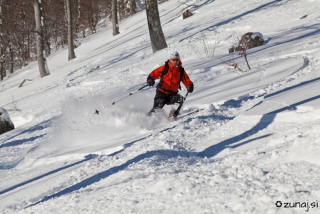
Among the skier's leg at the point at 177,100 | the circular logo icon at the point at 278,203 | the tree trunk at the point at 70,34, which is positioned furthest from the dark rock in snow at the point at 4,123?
the tree trunk at the point at 70,34

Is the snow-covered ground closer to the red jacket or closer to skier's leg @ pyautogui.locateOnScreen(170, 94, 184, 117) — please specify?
skier's leg @ pyautogui.locateOnScreen(170, 94, 184, 117)

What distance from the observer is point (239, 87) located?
6215mm

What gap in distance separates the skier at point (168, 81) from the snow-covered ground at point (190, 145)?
1.06 feet

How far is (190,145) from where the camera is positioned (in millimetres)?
3957

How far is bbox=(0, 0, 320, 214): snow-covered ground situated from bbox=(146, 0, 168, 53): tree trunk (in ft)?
5.85

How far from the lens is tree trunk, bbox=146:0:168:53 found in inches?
424

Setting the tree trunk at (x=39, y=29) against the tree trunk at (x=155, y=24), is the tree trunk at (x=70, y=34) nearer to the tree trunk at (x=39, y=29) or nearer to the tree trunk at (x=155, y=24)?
the tree trunk at (x=39, y=29)

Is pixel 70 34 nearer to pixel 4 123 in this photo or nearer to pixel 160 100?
pixel 4 123

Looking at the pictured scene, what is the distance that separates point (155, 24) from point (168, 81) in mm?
5526

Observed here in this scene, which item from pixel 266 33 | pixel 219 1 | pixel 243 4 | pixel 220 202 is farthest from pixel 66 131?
pixel 219 1

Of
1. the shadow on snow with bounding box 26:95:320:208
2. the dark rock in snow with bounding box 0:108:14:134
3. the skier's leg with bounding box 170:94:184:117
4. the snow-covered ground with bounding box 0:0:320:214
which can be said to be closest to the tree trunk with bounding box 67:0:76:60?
the snow-covered ground with bounding box 0:0:320:214

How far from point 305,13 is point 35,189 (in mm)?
10971

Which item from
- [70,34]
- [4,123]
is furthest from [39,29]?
[4,123]

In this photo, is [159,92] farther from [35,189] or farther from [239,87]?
[35,189]
